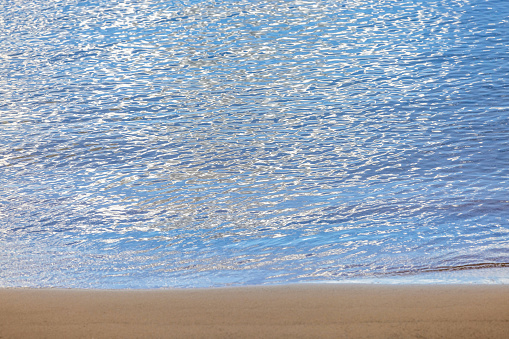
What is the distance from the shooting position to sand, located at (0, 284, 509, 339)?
11.4ft

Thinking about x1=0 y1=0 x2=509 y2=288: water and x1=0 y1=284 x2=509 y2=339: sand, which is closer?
x1=0 y1=284 x2=509 y2=339: sand

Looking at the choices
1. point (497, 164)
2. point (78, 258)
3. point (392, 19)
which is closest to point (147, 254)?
point (78, 258)

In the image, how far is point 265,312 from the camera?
3.75 metres

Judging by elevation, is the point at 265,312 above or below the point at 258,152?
below

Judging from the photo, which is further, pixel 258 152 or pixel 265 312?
pixel 258 152

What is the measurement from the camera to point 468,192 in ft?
20.9

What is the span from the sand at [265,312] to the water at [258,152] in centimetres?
51

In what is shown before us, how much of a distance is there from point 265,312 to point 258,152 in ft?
14.6

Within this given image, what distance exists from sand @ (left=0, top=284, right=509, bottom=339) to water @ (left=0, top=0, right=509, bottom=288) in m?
0.51

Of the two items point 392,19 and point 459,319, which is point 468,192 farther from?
point 392,19

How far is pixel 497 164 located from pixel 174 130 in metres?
4.37

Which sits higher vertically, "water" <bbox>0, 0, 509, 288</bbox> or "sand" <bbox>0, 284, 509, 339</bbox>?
"water" <bbox>0, 0, 509, 288</bbox>

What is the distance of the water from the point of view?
16.8 feet

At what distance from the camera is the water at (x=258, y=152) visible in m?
5.11
